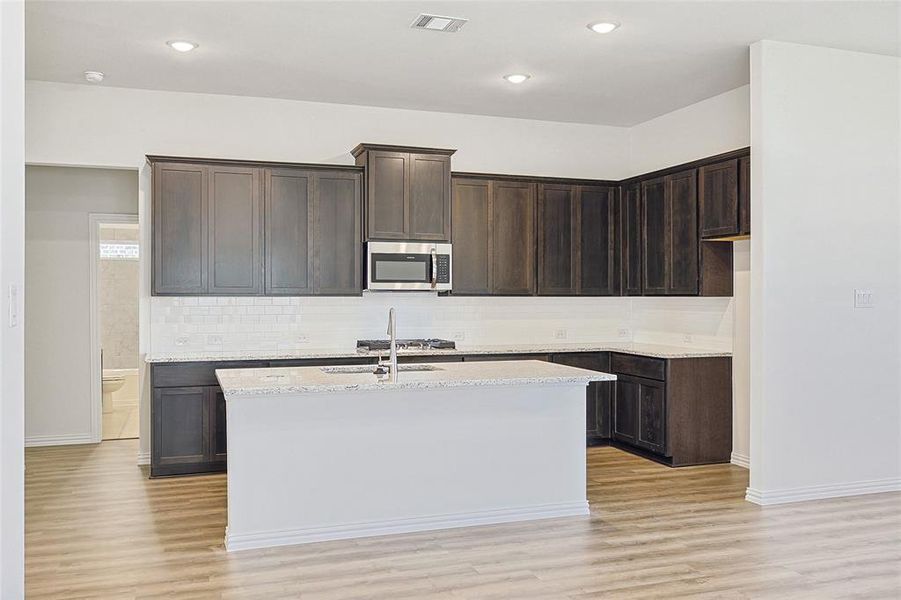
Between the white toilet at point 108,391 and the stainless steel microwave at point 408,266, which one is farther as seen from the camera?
the white toilet at point 108,391

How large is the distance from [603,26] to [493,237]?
2457 mm

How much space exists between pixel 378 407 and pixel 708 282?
10.0ft

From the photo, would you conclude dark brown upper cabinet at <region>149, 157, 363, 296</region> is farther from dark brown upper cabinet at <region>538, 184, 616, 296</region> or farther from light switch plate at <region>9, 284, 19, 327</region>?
light switch plate at <region>9, 284, 19, 327</region>

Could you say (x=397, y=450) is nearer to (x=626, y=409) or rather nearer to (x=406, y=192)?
(x=406, y=192)

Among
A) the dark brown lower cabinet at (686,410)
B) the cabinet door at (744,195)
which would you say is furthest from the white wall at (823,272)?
the dark brown lower cabinet at (686,410)

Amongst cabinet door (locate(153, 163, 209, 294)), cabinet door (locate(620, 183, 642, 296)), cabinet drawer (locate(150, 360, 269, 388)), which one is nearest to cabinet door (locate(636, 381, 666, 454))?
cabinet door (locate(620, 183, 642, 296))

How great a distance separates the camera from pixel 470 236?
6.89 metres

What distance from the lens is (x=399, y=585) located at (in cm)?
367

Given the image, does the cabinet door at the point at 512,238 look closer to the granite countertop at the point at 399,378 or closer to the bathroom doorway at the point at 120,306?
the granite countertop at the point at 399,378

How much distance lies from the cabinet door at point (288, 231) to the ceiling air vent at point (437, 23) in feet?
6.29

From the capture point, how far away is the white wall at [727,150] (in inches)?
247

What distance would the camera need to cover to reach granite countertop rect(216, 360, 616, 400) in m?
4.07

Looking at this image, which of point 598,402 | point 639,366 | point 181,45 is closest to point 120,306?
point 181,45

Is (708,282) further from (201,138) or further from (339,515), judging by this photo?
(201,138)
